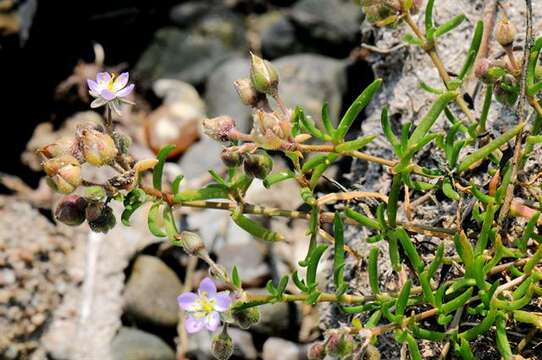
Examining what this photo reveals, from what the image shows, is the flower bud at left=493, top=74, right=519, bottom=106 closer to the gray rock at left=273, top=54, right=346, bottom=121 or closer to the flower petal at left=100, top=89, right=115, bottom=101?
the flower petal at left=100, top=89, right=115, bottom=101

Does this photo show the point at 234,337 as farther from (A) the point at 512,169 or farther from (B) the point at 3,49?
(B) the point at 3,49

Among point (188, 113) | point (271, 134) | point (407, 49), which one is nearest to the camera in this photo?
point (271, 134)

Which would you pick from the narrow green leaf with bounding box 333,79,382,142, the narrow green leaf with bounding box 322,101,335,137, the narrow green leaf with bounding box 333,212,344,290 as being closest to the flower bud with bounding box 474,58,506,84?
the narrow green leaf with bounding box 333,79,382,142

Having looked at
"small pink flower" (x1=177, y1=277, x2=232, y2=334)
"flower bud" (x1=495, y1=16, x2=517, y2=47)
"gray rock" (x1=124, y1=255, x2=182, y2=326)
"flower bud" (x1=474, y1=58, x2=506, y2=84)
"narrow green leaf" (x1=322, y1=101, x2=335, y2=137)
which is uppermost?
"flower bud" (x1=495, y1=16, x2=517, y2=47)

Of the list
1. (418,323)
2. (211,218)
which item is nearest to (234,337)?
(211,218)

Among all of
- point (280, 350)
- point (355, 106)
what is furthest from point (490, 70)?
point (280, 350)

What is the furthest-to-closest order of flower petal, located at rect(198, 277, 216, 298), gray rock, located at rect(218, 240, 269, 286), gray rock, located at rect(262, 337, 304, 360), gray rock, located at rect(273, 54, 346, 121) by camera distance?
gray rock, located at rect(273, 54, 346, 121) < gray rock, located at rect(218, 240, 269, 286) < gray rock, located at rect(262, 337, 304, 360) < flower petal, located at rect(198, 277, 216, 298)
